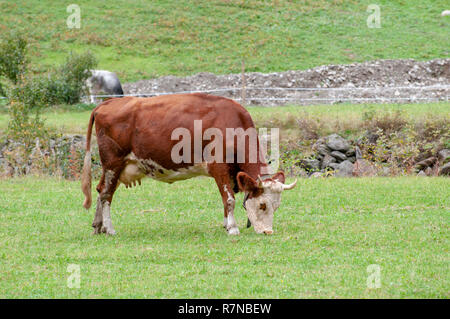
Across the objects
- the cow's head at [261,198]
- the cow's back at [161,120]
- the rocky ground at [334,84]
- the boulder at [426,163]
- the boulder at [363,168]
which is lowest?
the rocky ground at [334,84]

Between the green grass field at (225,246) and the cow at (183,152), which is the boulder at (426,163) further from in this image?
the cow at (183,152)

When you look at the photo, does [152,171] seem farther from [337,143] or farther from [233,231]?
[337,143]

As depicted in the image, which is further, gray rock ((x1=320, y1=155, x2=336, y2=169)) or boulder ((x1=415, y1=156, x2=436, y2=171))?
gray rock ((x1=320, y1=155, x2=336, y2=169))

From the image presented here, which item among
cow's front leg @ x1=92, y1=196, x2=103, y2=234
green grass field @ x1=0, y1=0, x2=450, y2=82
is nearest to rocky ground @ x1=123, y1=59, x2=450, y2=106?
green grass field @ x1=0, y1=0, x2=450, y2=82

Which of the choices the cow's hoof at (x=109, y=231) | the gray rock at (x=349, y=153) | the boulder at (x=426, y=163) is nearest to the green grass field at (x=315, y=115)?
the gray rock at (x=349, y=153)

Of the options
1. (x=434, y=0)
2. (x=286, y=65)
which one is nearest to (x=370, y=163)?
(x=286, y=65)

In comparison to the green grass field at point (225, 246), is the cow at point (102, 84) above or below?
below

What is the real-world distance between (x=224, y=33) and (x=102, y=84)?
16.3 metres

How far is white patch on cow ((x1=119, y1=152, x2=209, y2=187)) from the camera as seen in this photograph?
11.6 m

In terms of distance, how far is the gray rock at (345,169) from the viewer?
2053cm

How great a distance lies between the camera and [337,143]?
21906mm

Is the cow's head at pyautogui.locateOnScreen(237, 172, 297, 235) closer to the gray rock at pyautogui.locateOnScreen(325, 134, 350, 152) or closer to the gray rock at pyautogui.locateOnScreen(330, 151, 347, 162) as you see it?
the gray rock at pyautogui.locateOnScreen(330, 151, 347, 162)

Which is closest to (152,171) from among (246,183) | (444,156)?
(246,183)

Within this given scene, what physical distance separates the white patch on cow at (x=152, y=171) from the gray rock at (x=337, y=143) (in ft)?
35.2
